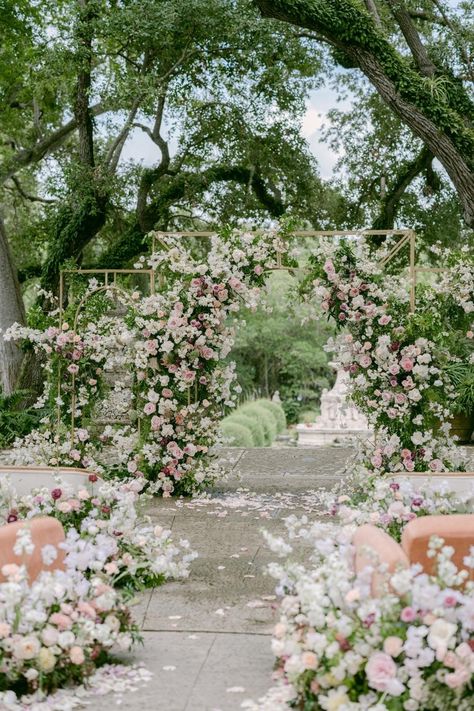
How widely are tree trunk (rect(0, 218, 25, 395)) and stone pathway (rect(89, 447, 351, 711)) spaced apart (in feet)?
20.5

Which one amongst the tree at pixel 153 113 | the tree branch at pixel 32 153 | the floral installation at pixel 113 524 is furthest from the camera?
the tree branch at pixel 32 153

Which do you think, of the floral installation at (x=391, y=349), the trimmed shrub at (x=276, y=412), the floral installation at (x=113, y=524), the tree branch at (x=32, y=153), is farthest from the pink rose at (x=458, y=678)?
the trimmed shrub at (x=276, y=412)

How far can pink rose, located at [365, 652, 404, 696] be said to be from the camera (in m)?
3.00

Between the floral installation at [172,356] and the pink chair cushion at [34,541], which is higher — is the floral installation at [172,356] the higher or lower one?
the higher one

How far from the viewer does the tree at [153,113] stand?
12.0 m

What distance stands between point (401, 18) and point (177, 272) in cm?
605

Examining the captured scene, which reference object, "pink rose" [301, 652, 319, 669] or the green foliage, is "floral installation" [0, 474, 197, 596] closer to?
"pink rose" [301, 652, 319, 669]

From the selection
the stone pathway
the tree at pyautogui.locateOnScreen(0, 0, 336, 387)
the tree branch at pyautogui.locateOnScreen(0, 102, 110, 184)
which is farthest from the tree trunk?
the stone pathway

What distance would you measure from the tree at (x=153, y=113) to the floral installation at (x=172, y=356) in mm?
4194

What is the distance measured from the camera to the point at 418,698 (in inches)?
120

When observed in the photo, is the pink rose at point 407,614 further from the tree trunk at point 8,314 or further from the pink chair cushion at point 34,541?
the tree trunk at point 8,314

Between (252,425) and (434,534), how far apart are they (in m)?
13.0

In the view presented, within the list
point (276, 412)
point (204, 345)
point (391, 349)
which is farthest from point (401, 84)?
point (276, 412)

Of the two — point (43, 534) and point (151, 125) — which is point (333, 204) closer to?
point (151, 125)
